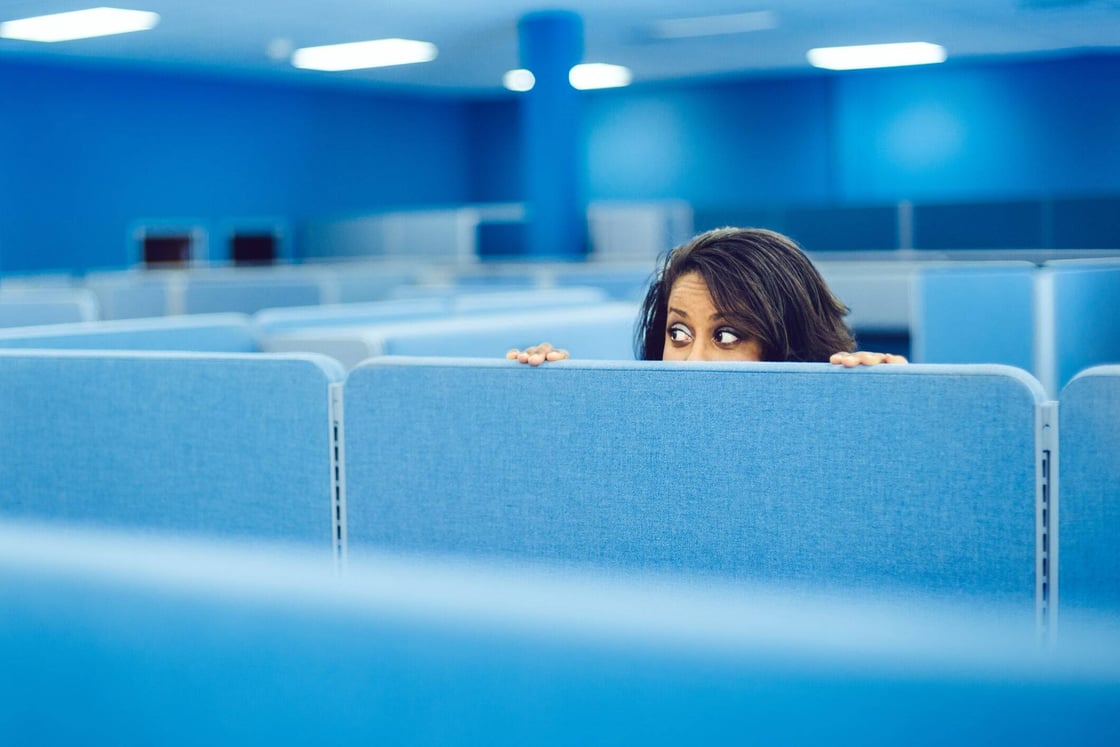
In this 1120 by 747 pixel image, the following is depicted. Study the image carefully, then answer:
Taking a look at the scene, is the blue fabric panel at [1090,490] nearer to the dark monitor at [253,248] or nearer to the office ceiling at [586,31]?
the office ceiling at [586,31]

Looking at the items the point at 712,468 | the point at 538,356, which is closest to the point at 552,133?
the point at 538,356

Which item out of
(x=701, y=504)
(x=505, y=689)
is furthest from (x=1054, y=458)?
(x=505, y=689)

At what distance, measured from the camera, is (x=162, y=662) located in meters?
0.49

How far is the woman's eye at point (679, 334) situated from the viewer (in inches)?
80.0

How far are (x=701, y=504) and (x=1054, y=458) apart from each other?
14.9 inches

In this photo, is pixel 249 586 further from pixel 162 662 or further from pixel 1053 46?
pixel 1053 46

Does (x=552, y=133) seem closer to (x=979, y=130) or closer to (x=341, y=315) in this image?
(x=979, y=130)

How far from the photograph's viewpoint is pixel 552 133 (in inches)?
363

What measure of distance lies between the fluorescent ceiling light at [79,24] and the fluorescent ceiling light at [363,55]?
1.76 metres

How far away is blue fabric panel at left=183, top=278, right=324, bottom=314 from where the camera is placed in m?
5.70

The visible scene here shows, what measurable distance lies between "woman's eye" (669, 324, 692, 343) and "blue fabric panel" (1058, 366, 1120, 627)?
84 centimetres

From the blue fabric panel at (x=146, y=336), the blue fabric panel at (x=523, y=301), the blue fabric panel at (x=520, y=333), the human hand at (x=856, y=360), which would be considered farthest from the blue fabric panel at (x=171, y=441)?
the blue fabric panel at (x=523, y=301)

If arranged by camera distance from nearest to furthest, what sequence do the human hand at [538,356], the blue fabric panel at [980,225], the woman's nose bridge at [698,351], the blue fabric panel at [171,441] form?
the human hand at [538,356]
the blue fabric panel at [171,441]
the woman's nose bridge at [698,351]
the blue fabric panel at [980,225]

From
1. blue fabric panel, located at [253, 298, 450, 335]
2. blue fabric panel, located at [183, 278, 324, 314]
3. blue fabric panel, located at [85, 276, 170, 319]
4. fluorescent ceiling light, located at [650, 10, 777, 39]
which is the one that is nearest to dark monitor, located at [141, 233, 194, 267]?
fluorescent ceiling light, located at [650, 10, 777, 39]
